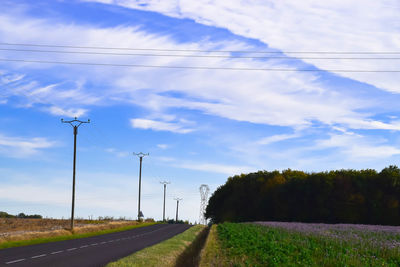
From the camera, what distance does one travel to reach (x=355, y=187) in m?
79.8

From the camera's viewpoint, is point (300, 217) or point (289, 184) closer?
point (300, 217)

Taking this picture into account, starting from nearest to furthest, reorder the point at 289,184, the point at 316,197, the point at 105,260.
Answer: the point at 105,260 → the point at 316,197 → the point at 289,184

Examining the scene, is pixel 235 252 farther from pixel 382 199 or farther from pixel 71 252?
pixel 382 199

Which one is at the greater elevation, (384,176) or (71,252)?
(384,176)

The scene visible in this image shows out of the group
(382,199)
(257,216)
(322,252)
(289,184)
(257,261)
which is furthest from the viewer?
(257,216)

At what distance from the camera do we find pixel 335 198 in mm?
79938

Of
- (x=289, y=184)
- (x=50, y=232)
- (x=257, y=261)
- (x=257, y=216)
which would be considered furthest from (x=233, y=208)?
(x=257, y=261)

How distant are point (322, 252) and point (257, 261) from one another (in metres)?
4.09

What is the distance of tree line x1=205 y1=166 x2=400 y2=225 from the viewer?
75750 mm

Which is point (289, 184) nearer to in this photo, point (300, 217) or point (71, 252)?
point (300, 217)

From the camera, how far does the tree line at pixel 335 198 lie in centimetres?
7575

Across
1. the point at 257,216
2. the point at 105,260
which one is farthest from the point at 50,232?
the point at 257,216

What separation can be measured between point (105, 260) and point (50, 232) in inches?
850

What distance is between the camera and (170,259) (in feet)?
76.9
